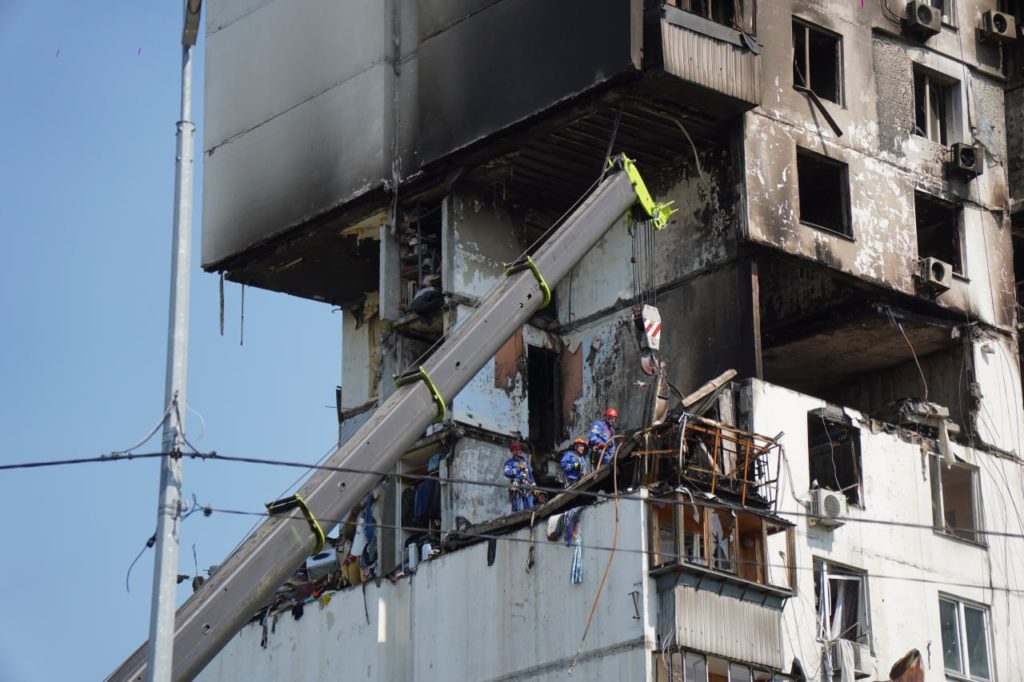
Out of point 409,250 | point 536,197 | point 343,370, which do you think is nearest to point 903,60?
point 536,197

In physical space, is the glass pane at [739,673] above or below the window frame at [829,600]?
below

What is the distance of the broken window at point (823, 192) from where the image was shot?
4453 cm

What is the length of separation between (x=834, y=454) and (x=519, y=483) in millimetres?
6804

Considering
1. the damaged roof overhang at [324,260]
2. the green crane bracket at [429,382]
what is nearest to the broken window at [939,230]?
the damaged roof overhang at [324,260]

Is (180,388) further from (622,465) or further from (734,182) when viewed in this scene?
(734,182)

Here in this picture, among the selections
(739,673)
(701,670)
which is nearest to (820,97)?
(739,673)

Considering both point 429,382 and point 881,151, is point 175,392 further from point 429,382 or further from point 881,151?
point 881,151

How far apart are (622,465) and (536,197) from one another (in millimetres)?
9292

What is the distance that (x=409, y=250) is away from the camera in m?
46.7

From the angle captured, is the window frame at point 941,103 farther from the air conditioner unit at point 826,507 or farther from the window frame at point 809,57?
the air conditioner unit at point 826,507

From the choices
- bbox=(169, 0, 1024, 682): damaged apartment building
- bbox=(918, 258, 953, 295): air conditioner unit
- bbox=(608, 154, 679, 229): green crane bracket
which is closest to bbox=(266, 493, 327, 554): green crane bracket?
bbox=(169, 0, 1024, 682): damaged apartment building

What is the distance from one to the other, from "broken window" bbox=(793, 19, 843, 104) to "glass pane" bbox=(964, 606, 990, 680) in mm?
11435

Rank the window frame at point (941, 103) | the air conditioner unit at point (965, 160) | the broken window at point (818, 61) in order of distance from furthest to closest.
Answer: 1. the window frame at point (941, 103)
2. the air conditioner unit at point (965, 160)
3. the broken window at point (818, 61)

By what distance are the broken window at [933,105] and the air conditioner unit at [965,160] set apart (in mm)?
805
